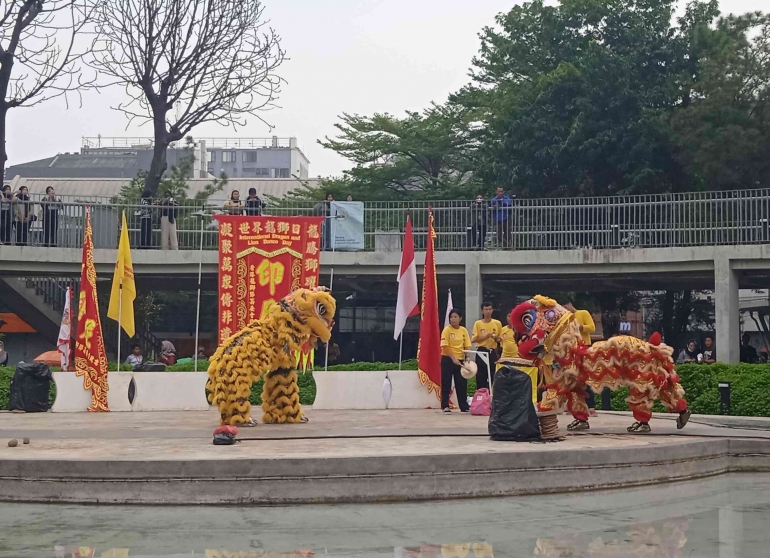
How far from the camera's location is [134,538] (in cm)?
756

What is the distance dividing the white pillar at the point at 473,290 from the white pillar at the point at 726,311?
535 centimetres

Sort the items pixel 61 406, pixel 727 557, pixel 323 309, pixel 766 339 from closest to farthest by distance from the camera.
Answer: pixel 727 557 < pixel 323 309 < pixel 61 406 < pixel 766 339

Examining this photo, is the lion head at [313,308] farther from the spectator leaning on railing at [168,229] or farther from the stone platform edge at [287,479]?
the spectator leaning on railing at [168,229]

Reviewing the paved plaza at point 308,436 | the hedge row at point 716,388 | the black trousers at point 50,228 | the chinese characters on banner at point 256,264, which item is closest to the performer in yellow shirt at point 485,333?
the paved plaza at point 308,436

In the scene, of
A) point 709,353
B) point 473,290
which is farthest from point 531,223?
point 709,353

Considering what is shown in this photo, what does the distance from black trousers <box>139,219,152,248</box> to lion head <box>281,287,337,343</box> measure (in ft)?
42.4

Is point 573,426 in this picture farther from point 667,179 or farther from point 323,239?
point 667,179

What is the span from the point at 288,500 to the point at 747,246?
16904mm

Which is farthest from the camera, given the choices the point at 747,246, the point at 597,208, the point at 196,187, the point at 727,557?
the point at 196,187

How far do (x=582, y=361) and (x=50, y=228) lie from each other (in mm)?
16247

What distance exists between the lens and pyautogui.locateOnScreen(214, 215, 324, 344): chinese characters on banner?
1953cm

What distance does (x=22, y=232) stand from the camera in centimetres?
2427

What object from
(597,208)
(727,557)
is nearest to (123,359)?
(597,208)

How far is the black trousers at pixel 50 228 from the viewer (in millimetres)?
24312
